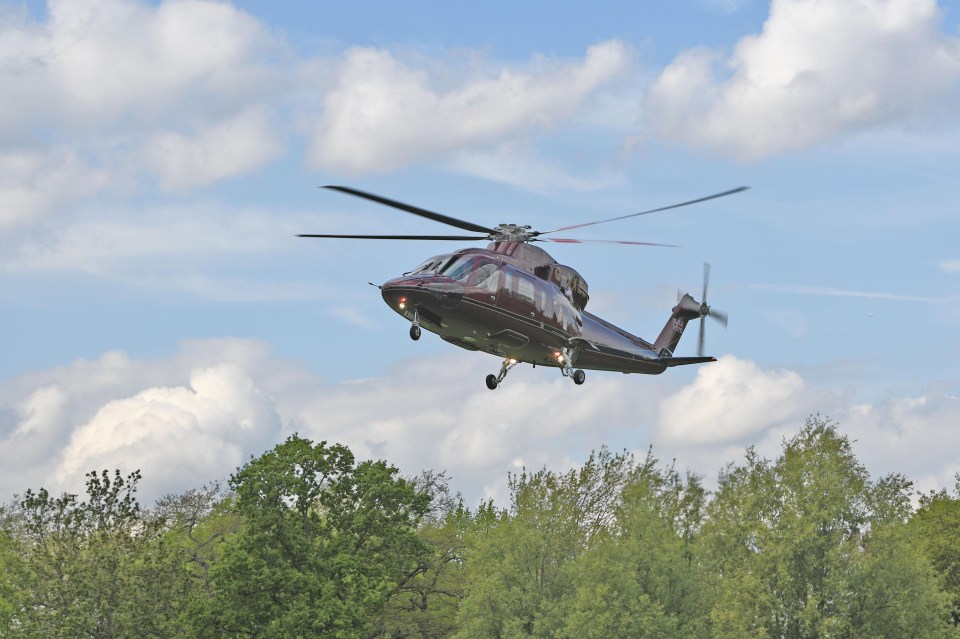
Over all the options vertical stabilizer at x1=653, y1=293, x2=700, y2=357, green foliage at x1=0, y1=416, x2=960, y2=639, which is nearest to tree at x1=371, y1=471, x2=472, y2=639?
green foliage at x1=0, y1=416, x2=960, y2=639

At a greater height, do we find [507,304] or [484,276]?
[484,276]

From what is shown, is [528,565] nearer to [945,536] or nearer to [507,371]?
[507,371]

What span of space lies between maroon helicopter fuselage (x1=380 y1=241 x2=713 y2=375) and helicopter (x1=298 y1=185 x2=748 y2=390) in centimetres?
3

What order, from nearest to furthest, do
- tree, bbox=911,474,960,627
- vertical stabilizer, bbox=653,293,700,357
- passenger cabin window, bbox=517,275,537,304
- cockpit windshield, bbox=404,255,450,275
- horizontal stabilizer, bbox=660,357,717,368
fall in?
1. cockpit windshield, bbox=404,255,450,275
2. passenger cabin window, bbox=517,275,537,304
3. horizontal stabilizer, bbox=660,357,717,368
4. vertical stabilizer, bbox=653,293,700,357
5. tree, bbox=911,474,960,627

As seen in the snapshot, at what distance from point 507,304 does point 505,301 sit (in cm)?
15

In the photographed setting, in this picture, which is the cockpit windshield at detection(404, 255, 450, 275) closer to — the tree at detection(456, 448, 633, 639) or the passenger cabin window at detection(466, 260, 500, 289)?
the passenger cabin window at detection(466, 260, 500, 289)

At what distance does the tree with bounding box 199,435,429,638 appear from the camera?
52875 mm

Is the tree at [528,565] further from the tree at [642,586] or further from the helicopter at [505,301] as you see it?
the helicopter at [505,301]

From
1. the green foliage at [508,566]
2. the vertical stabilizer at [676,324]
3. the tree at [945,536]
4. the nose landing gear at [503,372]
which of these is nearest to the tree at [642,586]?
the green foliage at [508,566]

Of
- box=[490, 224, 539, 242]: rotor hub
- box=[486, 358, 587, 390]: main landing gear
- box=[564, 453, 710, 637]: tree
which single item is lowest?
box=[564, 453, 710, 637]: tree

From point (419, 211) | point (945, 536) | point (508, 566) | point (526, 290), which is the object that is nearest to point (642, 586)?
point (508, 566)

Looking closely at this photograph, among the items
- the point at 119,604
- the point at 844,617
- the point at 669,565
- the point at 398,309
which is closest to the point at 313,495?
the point at 119,604

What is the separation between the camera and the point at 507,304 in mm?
40844

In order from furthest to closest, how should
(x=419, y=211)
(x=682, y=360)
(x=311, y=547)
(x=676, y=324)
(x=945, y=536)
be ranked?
1. (x=945, y=536)
2. (x=676, y=324)
3. (x=311, y=547)
4. (x=682, y=360)
5. (x=419, y=211)
